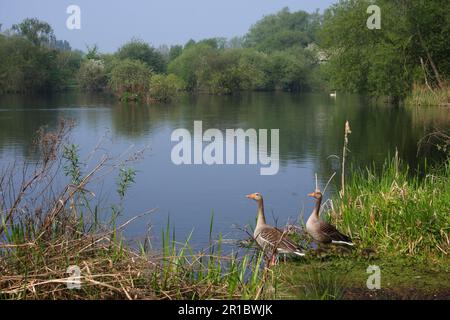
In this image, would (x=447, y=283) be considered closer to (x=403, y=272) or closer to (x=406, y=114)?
(x=403, y=272)

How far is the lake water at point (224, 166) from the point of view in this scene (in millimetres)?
10578

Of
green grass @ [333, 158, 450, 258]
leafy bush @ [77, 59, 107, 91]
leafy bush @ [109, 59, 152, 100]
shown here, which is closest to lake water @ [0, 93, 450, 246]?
green grass @ [333, 158, 450, 258]

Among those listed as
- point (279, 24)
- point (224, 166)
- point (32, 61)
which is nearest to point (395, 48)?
point (224, 166)

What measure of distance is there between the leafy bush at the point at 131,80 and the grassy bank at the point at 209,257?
3764cm

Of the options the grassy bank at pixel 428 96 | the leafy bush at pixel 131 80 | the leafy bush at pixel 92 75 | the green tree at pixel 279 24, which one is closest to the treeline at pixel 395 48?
the grassy bank at pixel 428 96

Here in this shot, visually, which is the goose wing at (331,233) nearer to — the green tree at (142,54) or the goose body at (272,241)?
the goose body at (272,241)

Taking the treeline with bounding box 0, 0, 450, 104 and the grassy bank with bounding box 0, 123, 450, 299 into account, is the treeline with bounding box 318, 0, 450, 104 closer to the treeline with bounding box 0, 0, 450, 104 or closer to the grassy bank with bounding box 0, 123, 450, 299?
the treeline with bounding box 0, 0, 450, 104

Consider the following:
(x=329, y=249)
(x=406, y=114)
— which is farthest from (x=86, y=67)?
(x=329, y=249)

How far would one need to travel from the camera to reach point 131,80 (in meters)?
45.8

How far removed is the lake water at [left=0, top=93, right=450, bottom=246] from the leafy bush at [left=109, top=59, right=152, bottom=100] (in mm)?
9271

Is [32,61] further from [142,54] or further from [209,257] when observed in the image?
[209,257]

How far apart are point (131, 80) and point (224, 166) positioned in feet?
102

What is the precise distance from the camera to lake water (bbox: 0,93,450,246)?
1058 centimetres
